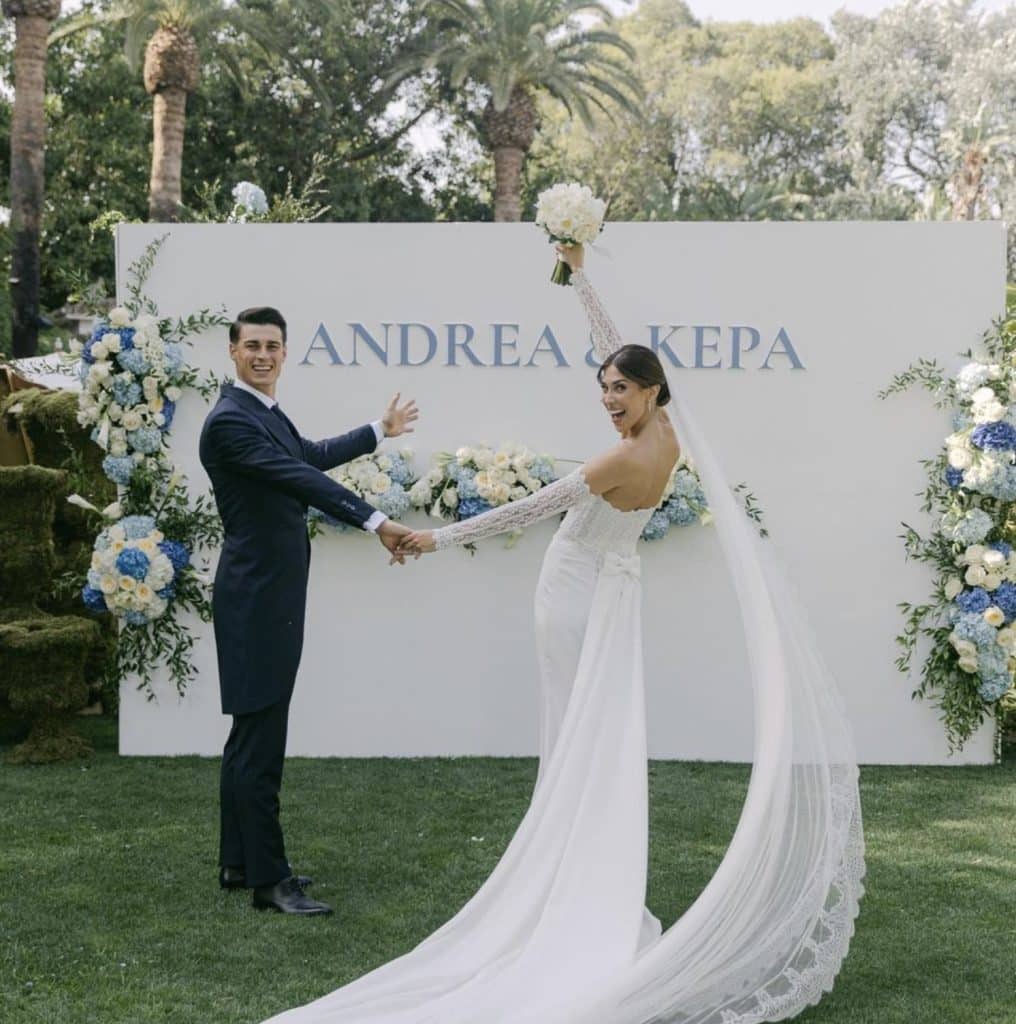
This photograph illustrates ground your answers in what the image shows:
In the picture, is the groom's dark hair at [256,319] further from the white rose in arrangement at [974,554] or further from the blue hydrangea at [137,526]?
the white rose in arrangement at [974,554]

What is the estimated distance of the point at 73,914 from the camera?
4.69m

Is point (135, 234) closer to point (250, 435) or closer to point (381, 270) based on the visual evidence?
point (381, 270)

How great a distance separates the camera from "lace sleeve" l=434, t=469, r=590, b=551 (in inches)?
167

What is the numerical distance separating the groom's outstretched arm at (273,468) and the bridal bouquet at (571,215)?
1057mm

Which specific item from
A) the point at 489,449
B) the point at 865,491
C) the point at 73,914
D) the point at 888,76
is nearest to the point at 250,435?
the point at 73,914

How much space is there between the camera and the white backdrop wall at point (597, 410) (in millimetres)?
6938

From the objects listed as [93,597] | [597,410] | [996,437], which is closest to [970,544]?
[996,437]

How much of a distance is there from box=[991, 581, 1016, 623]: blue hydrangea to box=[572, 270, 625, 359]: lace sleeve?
275 centimetres

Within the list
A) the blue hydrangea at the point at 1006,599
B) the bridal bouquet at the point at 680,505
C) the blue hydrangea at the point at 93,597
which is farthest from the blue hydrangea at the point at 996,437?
the blue hydrangea at the point at 93,597

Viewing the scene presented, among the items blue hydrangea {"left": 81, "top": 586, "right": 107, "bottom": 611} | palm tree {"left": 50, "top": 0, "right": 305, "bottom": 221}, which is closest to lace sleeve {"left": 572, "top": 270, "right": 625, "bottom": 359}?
blue hydrangea {"left": 81, "top": 586, "right": 107, "bottom": 611}

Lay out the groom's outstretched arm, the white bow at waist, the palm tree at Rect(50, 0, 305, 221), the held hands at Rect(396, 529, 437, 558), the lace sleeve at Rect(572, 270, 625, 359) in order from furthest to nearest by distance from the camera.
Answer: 1. the palm tree at Rect(50, 0, 305, 221)
2. the lace sleeve at Rect(572, 270, 625, 359)
3. the groom's outstretched arm
4. the held hands at Rect(396, 529, 437, 558)
5. the white bow at waist

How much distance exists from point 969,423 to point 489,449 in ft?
7.57

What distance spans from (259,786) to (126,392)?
9.11ft

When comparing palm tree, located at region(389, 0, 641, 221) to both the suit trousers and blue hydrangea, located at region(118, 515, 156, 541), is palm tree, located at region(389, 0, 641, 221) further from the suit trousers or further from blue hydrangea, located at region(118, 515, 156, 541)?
the suit trousers
